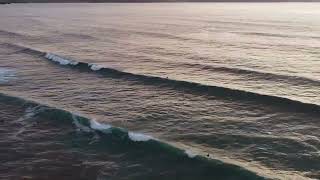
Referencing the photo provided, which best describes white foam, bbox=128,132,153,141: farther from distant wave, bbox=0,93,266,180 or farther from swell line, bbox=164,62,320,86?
swell line, bbox=164,62,320,86

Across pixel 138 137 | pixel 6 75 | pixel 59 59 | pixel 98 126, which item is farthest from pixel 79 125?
pixel 59 59

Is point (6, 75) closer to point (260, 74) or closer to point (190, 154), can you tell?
point (260, 74)

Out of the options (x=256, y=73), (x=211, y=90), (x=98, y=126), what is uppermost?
(x=256, y=73)

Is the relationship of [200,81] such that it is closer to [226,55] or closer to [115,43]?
[226,55]

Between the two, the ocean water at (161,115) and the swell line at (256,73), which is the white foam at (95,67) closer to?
the ocean water at (161,115)

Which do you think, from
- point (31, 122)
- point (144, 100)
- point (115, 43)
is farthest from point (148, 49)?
point (31, 122)

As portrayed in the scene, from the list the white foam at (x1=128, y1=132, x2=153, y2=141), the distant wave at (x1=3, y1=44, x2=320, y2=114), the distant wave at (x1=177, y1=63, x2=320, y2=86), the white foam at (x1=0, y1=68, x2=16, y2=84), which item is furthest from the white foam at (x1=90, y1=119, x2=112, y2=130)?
the distant wave at (x1=177, y1=63, x2=320, y2=86)
